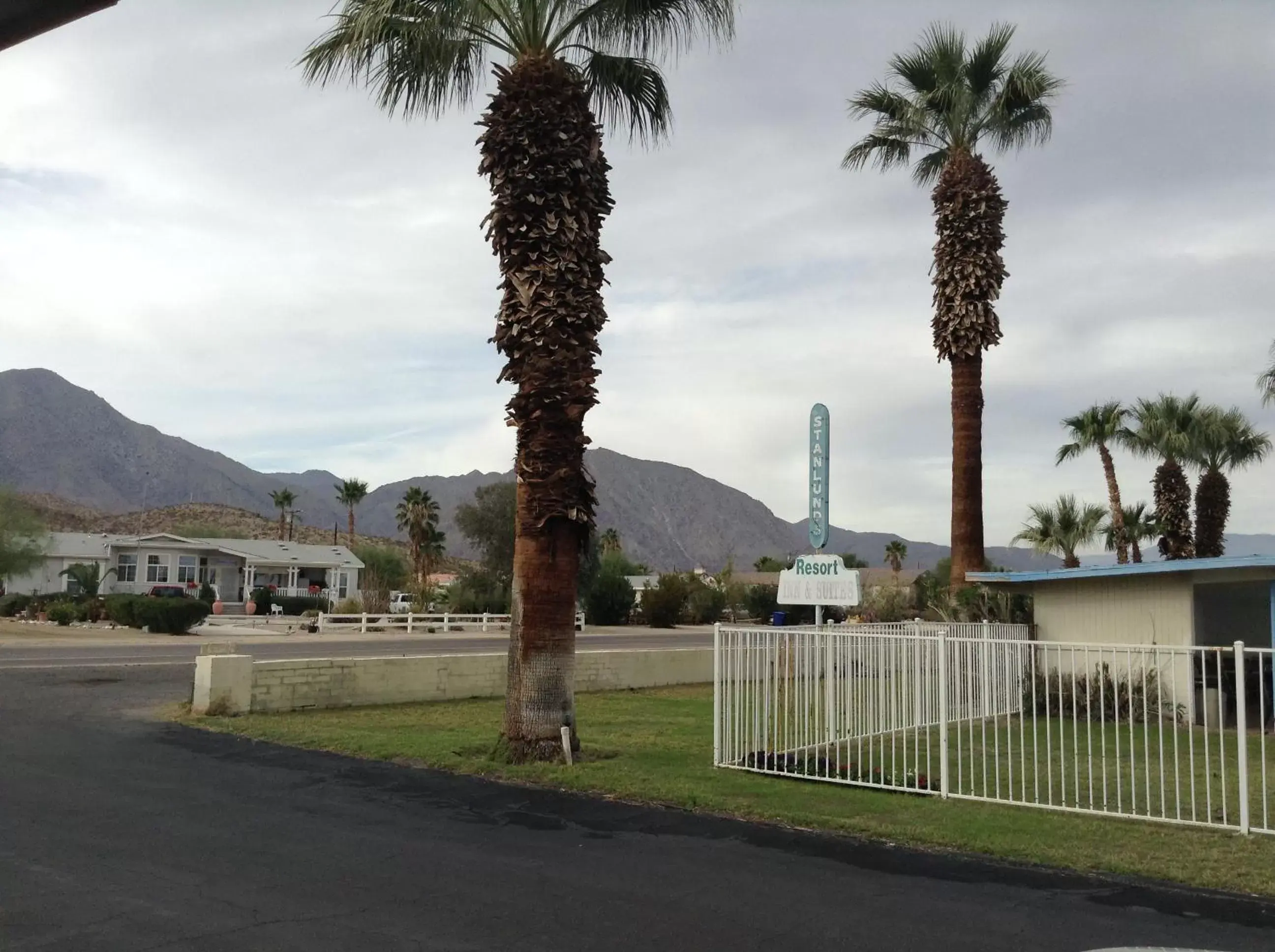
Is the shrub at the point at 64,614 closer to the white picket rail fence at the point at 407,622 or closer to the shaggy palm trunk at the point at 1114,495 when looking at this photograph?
the white picket rail fence at the point at 407,622

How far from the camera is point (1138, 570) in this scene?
17719 mm

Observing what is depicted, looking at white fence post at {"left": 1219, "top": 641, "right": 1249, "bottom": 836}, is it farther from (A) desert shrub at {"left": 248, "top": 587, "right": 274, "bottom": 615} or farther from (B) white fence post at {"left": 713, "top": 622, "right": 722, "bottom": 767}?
(A) desert shrub at {"left": 248, "top": 587, "right": 274, "bottom": 615}

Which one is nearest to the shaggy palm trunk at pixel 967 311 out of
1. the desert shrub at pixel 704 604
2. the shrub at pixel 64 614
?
the shrub at pixel 64 614

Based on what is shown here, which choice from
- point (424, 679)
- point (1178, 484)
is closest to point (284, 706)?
point (424, 679)

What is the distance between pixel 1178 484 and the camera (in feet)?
132

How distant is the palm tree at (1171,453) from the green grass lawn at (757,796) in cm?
2977

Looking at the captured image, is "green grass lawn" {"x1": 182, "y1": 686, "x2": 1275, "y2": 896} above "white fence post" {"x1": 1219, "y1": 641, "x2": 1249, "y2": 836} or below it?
below

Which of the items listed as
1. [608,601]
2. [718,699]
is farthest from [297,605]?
[718,699]

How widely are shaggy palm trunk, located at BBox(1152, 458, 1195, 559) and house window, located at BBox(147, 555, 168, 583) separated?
5683cm

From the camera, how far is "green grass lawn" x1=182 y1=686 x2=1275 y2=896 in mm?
8203

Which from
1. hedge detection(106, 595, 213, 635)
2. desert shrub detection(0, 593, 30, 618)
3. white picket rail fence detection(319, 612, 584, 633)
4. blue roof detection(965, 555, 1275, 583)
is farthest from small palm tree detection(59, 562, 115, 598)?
blue roof detection(965, 555, 1275, 583)

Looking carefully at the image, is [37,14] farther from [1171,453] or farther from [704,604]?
[704,604]

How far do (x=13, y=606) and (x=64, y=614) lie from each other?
7104 millimetres

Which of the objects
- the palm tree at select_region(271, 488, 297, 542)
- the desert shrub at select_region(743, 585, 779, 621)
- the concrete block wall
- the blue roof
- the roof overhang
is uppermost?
the palm tree at select_region(271, 488, 297, 542)
